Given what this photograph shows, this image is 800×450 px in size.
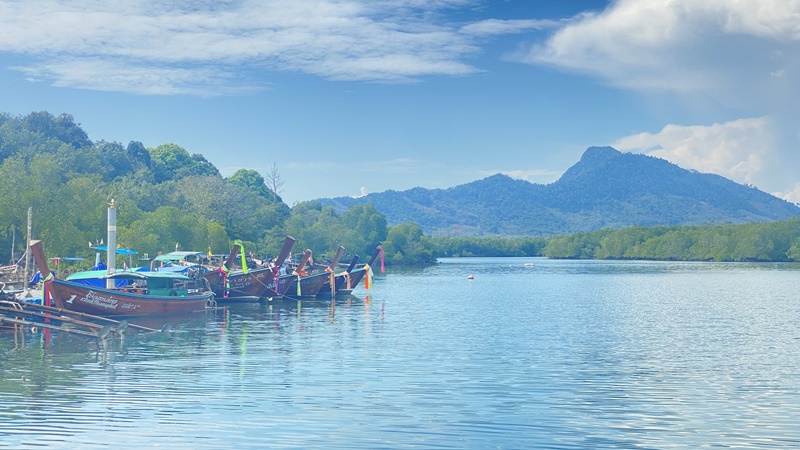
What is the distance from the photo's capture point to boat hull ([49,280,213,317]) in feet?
150

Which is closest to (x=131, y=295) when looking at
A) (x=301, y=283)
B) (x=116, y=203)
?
(x=301, y=283)

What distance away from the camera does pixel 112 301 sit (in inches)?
1902

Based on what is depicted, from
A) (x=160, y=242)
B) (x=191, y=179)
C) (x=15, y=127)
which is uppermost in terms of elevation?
(x=15, y=127)

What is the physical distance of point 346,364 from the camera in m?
35.0

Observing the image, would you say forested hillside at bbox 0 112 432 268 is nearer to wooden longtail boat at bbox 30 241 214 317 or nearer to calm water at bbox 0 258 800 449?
wooden longtail boat at bbox 30 241 214 317

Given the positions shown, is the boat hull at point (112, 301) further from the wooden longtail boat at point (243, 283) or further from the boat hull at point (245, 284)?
the boat hull at point (245, 284)

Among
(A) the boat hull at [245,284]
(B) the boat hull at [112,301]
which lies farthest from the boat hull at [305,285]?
(B) the boat hull at [112,301]

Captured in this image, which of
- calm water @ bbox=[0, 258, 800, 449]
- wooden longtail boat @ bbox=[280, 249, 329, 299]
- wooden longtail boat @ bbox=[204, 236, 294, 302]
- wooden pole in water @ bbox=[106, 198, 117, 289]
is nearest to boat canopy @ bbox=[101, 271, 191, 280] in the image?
wooden pole in water @ bbox=[106, 198, 117, 289]

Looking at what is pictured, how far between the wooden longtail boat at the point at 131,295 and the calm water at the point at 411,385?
2405 mm

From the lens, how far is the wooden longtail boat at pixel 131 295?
151ft

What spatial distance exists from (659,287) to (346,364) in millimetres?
74656

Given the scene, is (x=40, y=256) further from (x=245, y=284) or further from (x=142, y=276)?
(x=245, y=284)

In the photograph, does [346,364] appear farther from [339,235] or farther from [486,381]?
[339,235]

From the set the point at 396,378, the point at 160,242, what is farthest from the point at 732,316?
the point at 160,242
